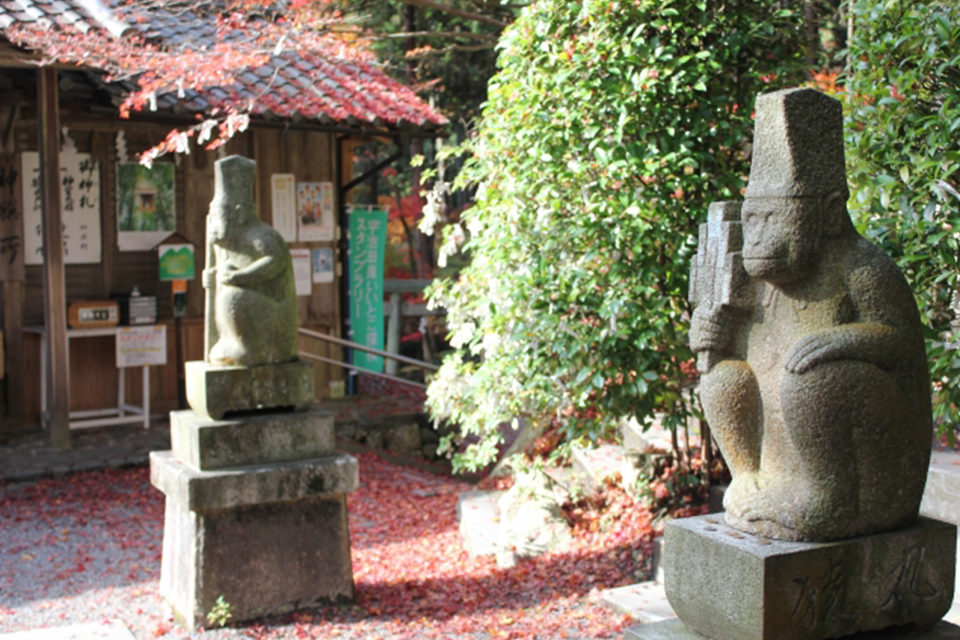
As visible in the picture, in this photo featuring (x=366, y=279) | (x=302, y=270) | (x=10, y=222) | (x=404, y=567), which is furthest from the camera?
(x=366, y=279)

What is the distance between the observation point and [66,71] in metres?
10.8

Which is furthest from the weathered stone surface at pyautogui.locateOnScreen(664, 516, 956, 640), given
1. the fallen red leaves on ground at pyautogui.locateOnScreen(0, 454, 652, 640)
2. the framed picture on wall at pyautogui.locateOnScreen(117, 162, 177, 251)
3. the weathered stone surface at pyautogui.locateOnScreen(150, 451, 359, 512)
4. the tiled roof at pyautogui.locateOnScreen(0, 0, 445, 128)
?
the framed picture on wall at pyautogui.locateOnScreen(117, 162, 177, 251)

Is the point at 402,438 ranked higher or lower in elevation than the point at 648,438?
lower

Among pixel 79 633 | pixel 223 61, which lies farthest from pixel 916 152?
pixel 223 61

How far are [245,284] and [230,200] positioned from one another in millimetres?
577

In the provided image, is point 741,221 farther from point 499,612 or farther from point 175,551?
point 175,551

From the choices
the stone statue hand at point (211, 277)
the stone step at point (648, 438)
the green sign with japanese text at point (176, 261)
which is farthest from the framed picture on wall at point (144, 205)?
the stone step at point (648, 438)

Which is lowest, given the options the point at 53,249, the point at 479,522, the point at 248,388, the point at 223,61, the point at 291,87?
the point at 479,522

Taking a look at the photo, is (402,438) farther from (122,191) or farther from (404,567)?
(404,567)

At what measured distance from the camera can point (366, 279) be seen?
13812 mm

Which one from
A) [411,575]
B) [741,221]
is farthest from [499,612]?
[741,221]

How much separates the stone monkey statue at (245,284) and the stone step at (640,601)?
2.60m

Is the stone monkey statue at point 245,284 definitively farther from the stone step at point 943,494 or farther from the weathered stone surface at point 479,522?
the stone step at point 943,494

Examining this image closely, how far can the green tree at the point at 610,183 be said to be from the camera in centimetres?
647
